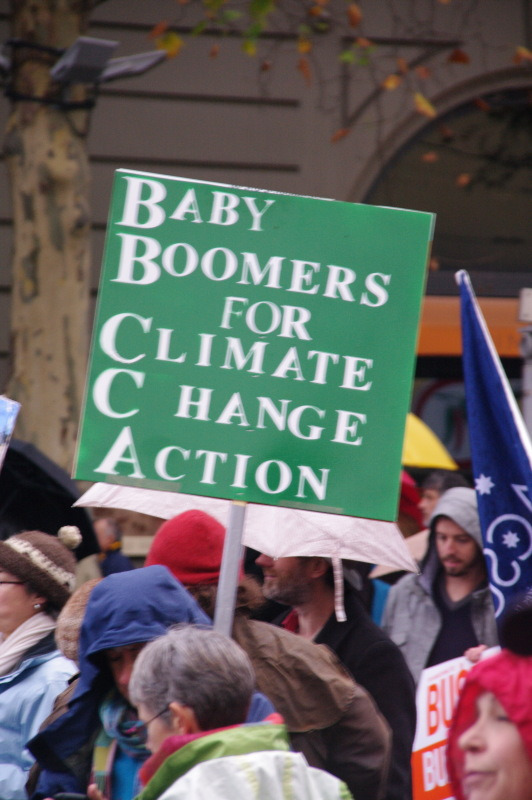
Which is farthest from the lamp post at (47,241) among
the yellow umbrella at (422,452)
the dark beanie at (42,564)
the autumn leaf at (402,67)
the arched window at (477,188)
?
the arched window at (477,188)

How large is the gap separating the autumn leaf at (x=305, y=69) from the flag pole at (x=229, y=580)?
19.4 ft

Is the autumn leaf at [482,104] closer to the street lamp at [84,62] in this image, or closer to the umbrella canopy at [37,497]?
the street lamp at [84,62]

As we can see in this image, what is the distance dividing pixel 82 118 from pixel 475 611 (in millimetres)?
3218

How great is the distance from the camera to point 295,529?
12.3 ft

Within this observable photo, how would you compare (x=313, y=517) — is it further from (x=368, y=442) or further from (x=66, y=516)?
(x=66, y=516)

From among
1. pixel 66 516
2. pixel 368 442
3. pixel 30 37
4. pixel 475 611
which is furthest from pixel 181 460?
pixel 30 37

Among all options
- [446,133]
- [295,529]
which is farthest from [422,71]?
[295,529]

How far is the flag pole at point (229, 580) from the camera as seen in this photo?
2867 millimetres

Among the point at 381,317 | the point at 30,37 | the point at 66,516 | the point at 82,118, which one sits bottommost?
the point at 66,516

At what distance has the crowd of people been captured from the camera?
1940 mm

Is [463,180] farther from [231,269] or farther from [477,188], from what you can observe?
[231,269]

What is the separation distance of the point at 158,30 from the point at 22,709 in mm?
6042

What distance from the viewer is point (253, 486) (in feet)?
9.91

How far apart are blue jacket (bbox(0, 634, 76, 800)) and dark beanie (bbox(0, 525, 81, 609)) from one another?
0.25 meters
